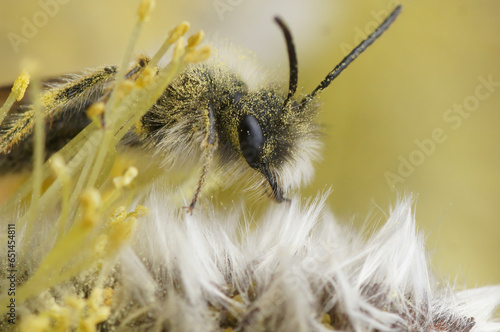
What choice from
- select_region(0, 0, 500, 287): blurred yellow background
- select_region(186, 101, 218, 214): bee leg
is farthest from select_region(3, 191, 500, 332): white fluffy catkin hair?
select_region(0, 0, 500, 287): blurred yellow background

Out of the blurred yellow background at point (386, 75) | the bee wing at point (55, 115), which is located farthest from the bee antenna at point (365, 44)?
the blurred yellow background at point (386, 75)

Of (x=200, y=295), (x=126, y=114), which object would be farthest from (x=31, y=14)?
(x=200, y=295)

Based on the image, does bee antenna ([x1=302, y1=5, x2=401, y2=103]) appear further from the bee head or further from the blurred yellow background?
the blurred yellow background

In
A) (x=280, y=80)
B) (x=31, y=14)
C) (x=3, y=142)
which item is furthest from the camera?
(x=31, y=14)

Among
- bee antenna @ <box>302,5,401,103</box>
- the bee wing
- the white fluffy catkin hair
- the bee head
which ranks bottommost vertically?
the white fluffy catkin hair

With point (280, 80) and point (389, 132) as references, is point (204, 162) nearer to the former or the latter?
point (280, 80)
